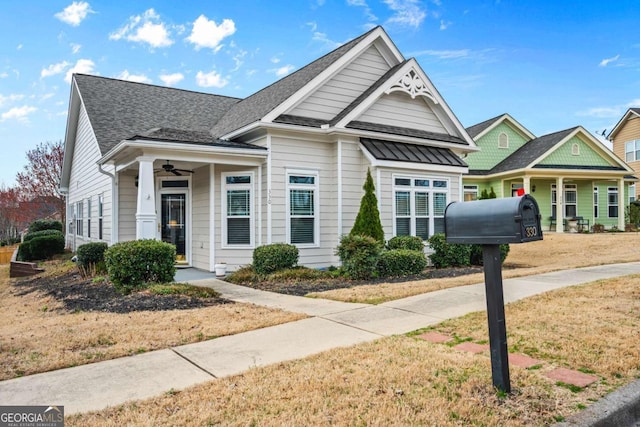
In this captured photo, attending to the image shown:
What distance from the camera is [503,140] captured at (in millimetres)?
24938

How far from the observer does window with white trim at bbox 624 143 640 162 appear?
96.0ft

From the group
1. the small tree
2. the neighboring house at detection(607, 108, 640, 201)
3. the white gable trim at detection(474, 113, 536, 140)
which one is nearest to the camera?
the small tree

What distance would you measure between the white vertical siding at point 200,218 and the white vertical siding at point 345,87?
3.26 meters

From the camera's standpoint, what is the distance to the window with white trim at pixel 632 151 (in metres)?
29.2

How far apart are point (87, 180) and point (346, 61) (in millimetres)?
11415

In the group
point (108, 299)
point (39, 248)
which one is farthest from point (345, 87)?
point (39, 248)

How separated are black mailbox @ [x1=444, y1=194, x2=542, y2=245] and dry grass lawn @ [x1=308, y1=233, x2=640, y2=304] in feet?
12.7

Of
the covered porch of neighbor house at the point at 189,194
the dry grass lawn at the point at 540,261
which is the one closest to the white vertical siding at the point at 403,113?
the covered porch of neighbor house at the point at 189,194

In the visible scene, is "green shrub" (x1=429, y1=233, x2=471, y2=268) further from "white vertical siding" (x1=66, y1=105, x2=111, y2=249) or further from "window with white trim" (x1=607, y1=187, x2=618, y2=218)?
"window with white trim" (x1=607, y1=187, x2=618, y2=218)

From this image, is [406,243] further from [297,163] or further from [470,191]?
[470,191]

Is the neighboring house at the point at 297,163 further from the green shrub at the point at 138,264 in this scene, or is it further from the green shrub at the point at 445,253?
the green shrub at the point at 138,264

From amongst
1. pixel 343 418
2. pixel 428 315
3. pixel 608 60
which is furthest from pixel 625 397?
pixel 608 60

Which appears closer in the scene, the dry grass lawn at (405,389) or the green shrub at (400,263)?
the dry grass lawn at (405,389)

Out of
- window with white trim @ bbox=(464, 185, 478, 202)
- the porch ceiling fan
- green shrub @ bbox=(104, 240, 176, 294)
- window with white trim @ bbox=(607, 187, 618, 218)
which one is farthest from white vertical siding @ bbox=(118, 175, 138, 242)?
window with white trim @ bbox=(607, 187, 618, 218)
